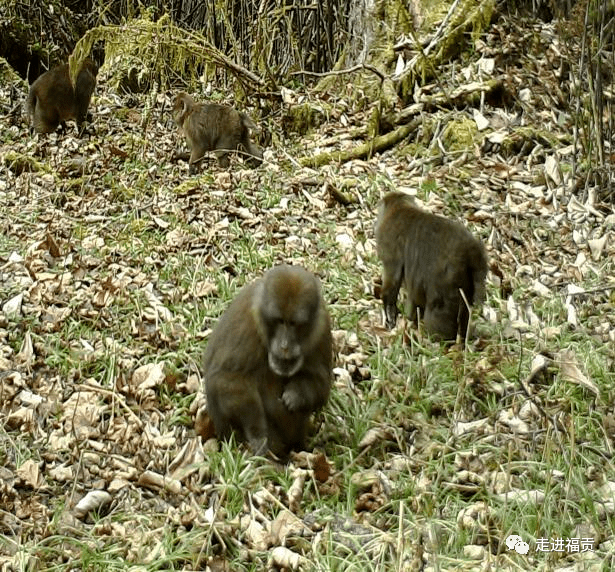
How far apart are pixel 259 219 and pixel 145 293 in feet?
5.19

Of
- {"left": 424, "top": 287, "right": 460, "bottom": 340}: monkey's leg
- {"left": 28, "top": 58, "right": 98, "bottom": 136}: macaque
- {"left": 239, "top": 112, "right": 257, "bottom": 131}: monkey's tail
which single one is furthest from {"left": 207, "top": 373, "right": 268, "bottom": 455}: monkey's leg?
{"left": 28, "top": 58, "right": 98, "bottom": 136}: macaque

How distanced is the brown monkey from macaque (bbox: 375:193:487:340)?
Result: 133cm

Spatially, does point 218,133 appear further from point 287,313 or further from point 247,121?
point 287,313

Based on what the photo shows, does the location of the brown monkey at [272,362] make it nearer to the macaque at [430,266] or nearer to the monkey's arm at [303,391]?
the monkey's arm at [303,391]

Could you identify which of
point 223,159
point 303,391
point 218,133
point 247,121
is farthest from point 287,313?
point 247,121

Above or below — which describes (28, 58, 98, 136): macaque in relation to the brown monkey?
above

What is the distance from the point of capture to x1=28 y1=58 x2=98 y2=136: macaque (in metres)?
10.6

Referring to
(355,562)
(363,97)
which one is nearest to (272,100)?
(363,97)

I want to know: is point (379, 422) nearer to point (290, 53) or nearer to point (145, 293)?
point (145, 293)

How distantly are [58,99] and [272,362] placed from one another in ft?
24.1

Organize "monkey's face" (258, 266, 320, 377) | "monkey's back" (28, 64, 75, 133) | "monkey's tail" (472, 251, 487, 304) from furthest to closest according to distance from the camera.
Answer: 1. "monkey's back" (28, 64, 75, 133)
2. "monkey's tail" (472, 251, 487, 304)
3. "monkey's face" (258, 266, 320, 377)

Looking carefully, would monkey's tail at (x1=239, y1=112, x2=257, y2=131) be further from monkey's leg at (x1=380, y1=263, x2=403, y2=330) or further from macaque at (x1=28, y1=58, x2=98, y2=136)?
monkey's leg at (x1=380, y1=263, x2=403, y2=330)

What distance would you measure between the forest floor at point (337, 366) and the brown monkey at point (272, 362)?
0.16m

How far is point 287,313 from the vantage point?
417 centimetres
